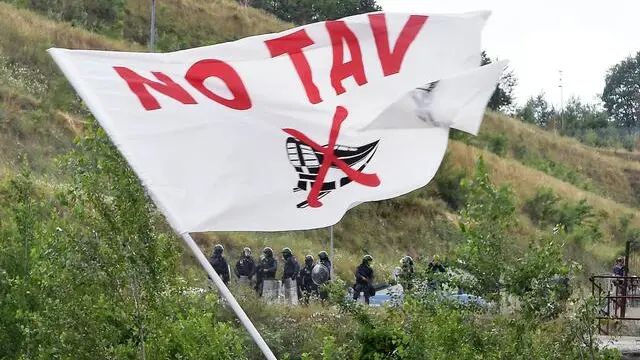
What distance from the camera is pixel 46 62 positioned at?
149ft

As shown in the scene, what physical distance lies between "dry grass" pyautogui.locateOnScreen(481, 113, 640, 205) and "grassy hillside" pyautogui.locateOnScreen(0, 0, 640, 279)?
0.46ft

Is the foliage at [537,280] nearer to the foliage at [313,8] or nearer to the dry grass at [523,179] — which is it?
the dry grass at [523,179]

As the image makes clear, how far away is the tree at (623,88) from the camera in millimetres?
116000

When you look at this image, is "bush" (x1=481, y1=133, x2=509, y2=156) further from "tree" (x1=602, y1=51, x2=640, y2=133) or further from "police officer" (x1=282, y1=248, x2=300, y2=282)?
"tree" (x1=602, y1=51, x2=640, y2=133)

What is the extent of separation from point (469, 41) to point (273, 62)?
160cm

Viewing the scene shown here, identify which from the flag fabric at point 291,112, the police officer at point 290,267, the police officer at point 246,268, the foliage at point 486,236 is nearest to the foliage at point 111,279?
the flag fabric at point 291,112

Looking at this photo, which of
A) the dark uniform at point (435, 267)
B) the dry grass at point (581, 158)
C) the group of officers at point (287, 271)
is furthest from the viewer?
the dry grass at point (581, 158)

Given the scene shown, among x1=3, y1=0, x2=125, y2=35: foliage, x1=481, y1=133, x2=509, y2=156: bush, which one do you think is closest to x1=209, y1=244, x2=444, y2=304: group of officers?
x1=3, y1=0, x2=125, y2=35: foliage

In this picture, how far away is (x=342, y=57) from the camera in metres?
9.47

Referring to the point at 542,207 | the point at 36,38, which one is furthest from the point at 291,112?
the point at 542,207

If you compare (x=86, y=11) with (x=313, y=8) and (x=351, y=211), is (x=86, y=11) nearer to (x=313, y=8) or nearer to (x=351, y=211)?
(x=351, y=211)

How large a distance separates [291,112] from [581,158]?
227 ft

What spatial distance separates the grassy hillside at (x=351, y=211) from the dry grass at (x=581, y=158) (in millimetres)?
141

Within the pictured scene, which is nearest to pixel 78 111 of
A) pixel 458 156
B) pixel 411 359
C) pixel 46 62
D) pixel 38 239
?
pixel 46 62
